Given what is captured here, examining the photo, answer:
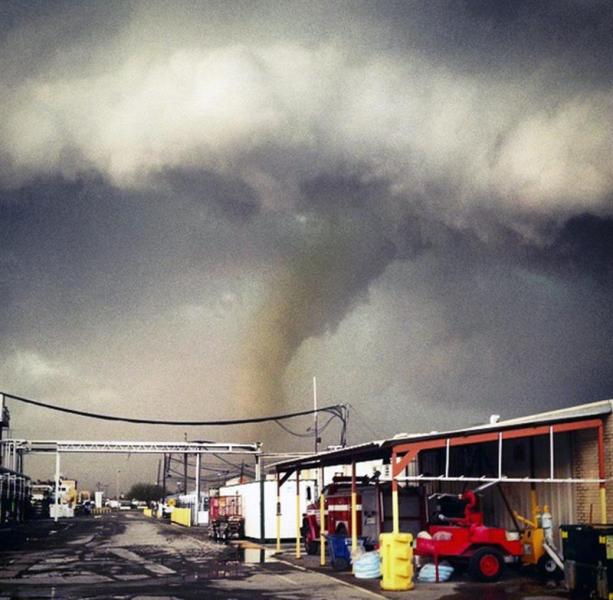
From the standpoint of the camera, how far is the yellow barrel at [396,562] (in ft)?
69.2

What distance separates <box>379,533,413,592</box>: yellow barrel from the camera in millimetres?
21094

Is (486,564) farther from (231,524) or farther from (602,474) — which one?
(231,524)

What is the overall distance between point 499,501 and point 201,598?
445 inches

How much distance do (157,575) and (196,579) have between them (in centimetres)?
180

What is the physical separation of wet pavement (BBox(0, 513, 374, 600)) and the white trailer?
6.29 meters

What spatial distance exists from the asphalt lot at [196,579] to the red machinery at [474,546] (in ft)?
1.82

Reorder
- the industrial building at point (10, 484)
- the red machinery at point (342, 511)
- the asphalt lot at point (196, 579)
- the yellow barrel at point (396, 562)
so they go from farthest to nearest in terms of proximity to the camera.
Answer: the industrial building at point (10, 484) → the red machinery at point (342, 511) → the yellow barrel at point (396, 562) → the asphalt lot at point (196, 579)

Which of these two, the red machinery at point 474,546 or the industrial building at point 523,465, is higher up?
the industrial building at point 523,465

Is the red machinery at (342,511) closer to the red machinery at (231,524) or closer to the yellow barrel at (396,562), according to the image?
the yellow barrel at (396,562)

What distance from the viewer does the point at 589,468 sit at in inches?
891

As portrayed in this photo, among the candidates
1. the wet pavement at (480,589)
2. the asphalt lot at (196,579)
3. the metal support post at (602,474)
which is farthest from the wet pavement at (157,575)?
the metal support post at (602,474)

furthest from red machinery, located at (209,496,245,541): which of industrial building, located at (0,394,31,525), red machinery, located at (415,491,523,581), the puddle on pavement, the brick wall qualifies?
the brick wall

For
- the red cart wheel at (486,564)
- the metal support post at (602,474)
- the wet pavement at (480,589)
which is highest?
the metal support post at (602,474)

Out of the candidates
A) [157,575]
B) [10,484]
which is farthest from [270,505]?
[10,484]
